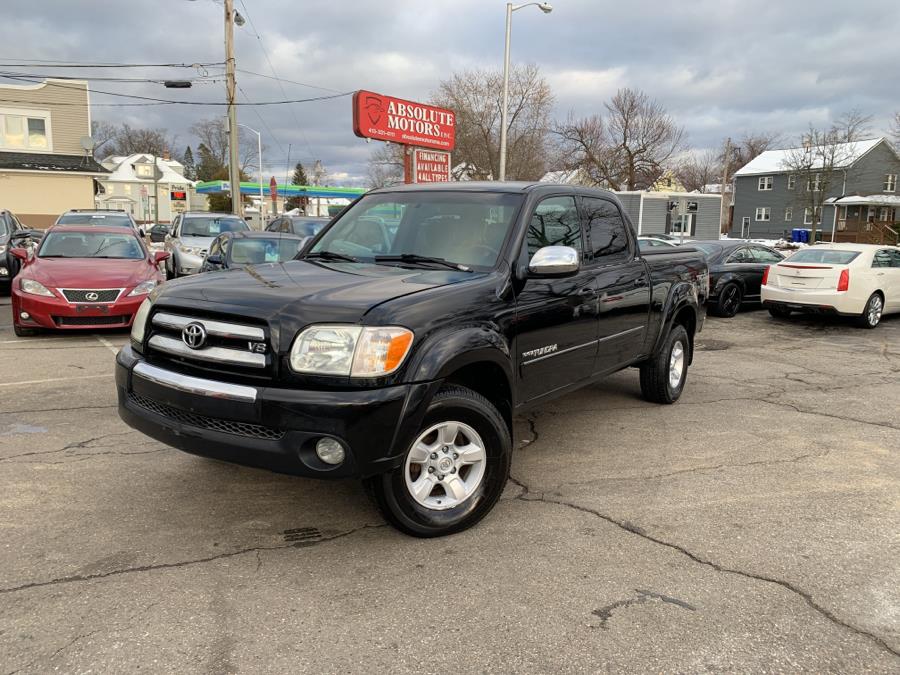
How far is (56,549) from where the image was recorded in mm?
3445

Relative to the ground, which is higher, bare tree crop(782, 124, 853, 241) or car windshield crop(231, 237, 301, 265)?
bare tree crop(782, 124, 853, 241)

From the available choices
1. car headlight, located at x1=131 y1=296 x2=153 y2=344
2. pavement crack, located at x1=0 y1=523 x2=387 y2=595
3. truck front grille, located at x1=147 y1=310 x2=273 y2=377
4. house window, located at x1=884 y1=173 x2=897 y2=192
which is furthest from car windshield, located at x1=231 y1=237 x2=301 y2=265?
house window, located at x1=884 y1=173 x2=897 y2=192

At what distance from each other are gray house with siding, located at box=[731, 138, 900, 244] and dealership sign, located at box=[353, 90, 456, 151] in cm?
3470

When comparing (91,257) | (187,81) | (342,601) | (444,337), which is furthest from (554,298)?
(187,81)

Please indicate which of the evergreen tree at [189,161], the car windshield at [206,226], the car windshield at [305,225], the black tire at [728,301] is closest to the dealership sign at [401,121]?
the car windshield at [305,225]

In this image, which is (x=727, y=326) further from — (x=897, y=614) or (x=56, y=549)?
(x=56, y=549)

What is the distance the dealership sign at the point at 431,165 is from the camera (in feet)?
63.1

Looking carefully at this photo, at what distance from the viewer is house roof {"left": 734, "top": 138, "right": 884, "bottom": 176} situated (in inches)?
1917

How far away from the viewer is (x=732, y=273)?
14047mm

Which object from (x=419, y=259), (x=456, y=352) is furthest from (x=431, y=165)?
(x=456, y=352)

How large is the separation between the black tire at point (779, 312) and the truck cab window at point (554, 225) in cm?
943

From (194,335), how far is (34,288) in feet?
22.2

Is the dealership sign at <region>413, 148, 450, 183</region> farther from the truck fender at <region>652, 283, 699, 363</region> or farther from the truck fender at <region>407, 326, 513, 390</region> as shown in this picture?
the truck fender at <region>407, 326, 513, 390</region>

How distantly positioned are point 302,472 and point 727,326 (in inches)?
439
